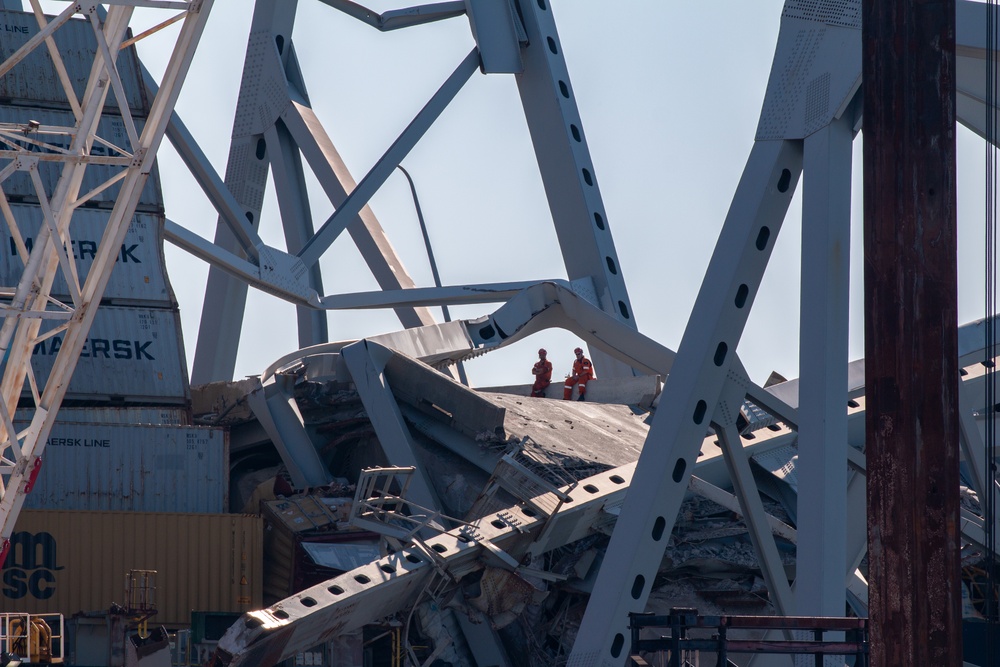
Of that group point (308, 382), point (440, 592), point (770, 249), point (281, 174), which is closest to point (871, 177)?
point (770, 249)

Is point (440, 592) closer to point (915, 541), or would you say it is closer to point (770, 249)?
point (770, 249)

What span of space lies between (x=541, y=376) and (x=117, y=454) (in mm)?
12013

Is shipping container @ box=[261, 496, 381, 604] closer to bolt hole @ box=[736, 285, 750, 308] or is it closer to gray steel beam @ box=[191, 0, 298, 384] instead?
bolt hole @ box=[736, 285, 750, 308]

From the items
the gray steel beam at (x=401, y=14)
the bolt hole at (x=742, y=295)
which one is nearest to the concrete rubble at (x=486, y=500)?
the bolt hole at (x=742, y=295)

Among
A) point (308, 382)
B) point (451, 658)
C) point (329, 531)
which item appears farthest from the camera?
point (308, 382)

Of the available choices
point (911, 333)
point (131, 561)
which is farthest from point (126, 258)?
point (911, 333)

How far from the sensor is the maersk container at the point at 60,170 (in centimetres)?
3403

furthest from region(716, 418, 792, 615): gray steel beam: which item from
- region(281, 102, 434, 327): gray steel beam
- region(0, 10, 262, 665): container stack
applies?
region(281, 102, 434, 327): gray steel beam

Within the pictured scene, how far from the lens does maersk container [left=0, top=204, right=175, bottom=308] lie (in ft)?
113

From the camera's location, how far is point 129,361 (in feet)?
112

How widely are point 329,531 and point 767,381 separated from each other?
15.0 metres

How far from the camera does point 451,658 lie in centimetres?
2430

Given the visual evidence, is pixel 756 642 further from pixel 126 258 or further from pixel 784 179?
pixel 126 258

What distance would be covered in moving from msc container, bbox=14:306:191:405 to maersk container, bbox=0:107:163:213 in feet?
9.55
